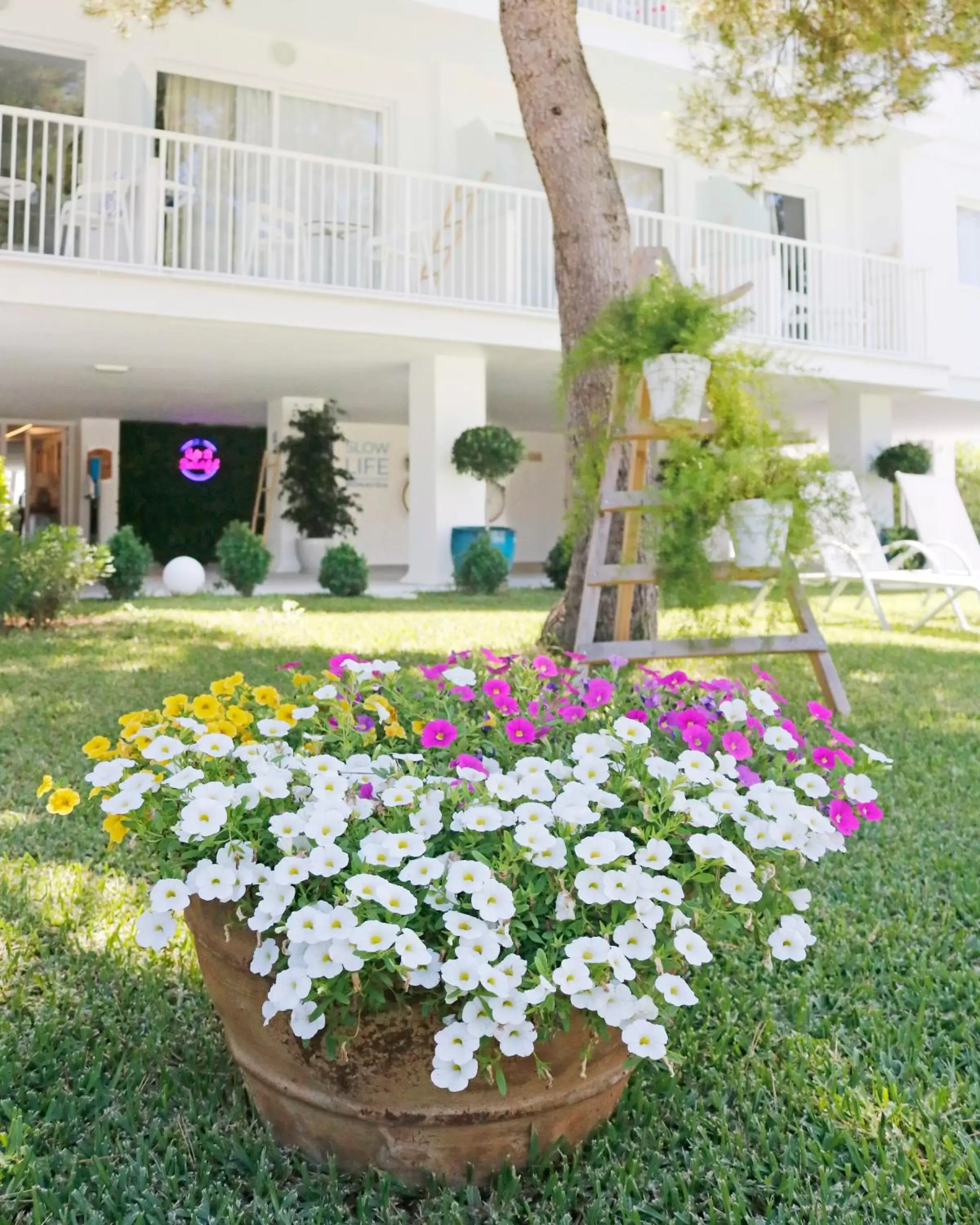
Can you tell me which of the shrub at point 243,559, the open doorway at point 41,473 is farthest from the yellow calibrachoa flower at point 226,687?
the open doorway at point 41,473

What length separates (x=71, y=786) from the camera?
290 cm

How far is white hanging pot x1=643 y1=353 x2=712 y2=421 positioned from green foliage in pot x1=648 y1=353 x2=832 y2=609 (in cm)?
9

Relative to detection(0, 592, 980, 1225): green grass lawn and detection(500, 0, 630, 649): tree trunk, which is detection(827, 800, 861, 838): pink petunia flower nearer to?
detection(0, 592, 980, 1225): green grass lawn

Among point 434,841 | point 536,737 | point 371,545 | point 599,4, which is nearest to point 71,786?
point 536,737

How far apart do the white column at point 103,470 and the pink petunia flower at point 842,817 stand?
13.5 meters

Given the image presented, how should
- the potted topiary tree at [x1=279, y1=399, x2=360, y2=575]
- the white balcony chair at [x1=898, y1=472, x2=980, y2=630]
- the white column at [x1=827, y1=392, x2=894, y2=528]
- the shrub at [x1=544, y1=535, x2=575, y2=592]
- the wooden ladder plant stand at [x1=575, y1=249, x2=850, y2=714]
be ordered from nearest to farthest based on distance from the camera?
the wooden ladder plant stand at [x1=575, y1=249, x2=850, y2=714] → the white balcony chair at [x1=898, y1=472, x2=980, y2=630] → the shrub at [x1=544, y1=535, x2=575, y2=592] → the potted topiary tree at [x1=279, y1=399, x2=360, y2=575] → the white column at [x1=827, y1=392, x2=894, y2=528]

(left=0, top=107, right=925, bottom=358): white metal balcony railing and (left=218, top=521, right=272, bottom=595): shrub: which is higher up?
(left=0, top=107, right=925, bottom=358): white metal balcony railing

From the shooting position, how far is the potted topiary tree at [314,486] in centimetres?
1171

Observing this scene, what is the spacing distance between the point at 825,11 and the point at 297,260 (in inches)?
172

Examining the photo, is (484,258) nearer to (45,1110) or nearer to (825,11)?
(825,11)

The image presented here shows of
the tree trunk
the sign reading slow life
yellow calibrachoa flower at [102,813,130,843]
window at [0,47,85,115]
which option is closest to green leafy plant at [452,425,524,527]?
window at [0,47,85,115]

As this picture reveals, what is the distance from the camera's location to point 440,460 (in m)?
9.88

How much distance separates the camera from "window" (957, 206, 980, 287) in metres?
13.8

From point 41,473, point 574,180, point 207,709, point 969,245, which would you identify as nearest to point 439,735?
point 207,709
